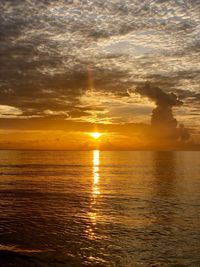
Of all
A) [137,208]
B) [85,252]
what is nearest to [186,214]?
[137,208]

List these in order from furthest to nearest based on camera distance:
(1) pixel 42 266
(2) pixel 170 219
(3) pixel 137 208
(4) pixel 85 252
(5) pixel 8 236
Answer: (3) pixel 137 208 < (2) pixel 170 219 < (5) pixel 8 236 < (4) pixel 85 252 < (1) pixel 42 266

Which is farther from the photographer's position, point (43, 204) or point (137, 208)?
point (43, 204)

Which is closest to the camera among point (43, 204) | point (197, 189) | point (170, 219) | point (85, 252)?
point (85, 252)

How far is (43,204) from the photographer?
6438cm

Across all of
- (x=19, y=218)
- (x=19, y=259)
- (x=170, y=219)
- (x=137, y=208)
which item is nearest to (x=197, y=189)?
(x=137, y=208)

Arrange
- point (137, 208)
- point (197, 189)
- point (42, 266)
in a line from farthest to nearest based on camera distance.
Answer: point (197, 189) < point (137, 208) < point (42, 266)

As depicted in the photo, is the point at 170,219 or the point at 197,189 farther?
the point at 197,189

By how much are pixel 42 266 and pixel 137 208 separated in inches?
1170

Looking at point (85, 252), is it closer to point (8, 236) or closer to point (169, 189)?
point (8, 236)

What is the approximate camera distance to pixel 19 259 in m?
32.8

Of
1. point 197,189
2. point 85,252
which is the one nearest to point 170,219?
point 85,252

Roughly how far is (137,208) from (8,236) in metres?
24.2

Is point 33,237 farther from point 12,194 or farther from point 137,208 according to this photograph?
point 12,194

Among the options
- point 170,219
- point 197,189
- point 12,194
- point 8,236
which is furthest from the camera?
point 197,189
